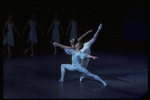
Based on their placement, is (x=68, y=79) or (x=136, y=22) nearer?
(x=68, y=79)

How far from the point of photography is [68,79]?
22.5 ft

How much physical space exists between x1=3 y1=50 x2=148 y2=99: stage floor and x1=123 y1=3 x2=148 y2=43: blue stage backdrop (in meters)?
5.70

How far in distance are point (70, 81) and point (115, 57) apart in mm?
4202

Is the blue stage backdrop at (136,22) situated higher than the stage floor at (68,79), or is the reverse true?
the blue stage backdrop at (136,22)

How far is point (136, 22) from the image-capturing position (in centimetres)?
1599

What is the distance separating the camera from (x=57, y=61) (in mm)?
9281

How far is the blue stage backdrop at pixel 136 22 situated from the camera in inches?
611

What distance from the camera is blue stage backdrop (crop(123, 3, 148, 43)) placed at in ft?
51.0

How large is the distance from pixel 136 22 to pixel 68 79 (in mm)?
10378

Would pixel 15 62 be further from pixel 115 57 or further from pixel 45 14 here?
pixel 45 14

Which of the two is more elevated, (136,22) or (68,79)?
(136,22)

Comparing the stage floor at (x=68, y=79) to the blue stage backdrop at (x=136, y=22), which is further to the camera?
the blue stage backdrop at (x=136, y=22)

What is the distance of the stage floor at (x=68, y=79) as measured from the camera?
562 centimetres

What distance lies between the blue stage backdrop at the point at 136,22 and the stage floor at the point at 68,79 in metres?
5.70
